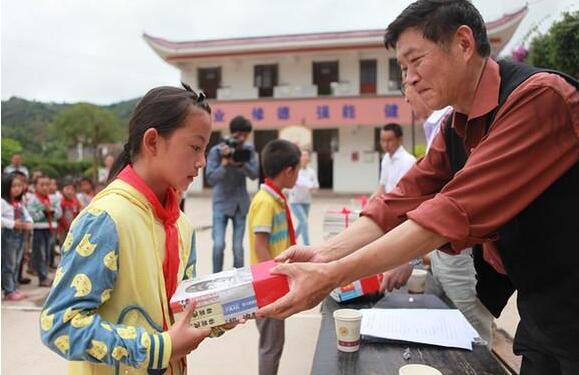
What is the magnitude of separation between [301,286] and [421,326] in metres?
0.73

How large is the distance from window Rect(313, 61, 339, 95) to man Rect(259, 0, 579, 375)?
55.2 feet

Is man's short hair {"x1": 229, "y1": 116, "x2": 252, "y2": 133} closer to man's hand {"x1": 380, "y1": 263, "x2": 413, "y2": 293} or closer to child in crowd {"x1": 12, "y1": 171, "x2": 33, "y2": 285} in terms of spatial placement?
child in crowd {"x1": 12, "y1": 171, "x2": 33, "y2": 285}

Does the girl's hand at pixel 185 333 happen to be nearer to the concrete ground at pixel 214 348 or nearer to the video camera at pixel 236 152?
the concrete ground at pixel 214 348

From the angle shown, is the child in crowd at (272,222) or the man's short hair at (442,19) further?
the child in crowd at (272,222)

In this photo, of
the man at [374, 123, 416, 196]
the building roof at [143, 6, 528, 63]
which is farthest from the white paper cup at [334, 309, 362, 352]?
the building roof at [143, 6, 528, 63]

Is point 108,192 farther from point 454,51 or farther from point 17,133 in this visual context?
point 17,133

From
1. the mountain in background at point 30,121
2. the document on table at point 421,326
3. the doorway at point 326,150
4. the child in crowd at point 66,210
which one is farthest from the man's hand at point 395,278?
the mountain in background at point 30,121

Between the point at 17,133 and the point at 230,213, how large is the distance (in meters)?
31.3

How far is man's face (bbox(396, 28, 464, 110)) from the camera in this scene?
113cm

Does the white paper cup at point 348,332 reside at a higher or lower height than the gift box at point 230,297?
lower

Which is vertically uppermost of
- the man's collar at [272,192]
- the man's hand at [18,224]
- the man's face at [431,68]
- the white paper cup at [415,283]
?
the man's face at [431,68]

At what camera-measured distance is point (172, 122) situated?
4.17 feet

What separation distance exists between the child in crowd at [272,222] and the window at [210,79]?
53.5ft

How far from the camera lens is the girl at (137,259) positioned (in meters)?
1.04
